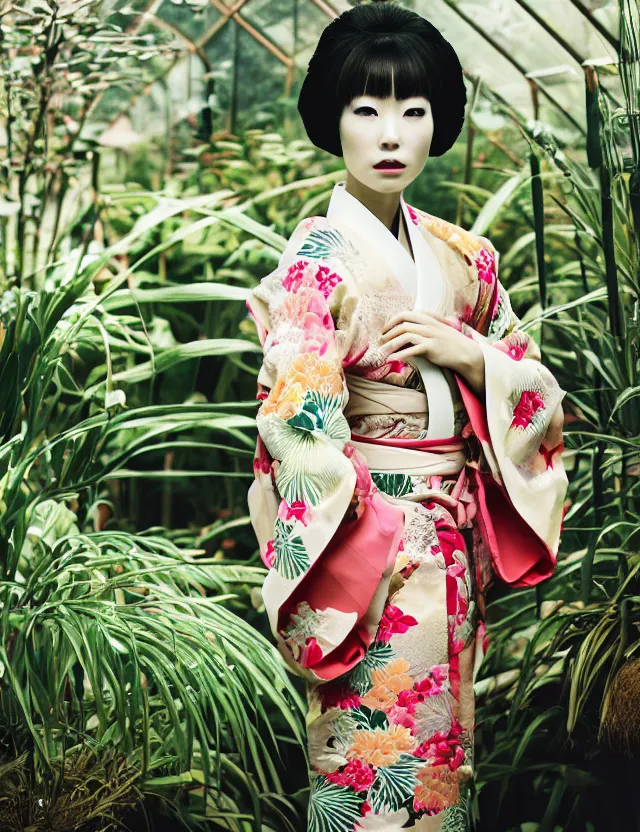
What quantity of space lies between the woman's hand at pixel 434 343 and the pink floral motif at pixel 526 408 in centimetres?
7

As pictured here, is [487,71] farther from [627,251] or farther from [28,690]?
[28,690]

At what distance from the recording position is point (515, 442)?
177 cm

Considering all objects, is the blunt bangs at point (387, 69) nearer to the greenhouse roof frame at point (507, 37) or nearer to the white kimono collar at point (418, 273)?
the white kimono collar at point (418, 273)

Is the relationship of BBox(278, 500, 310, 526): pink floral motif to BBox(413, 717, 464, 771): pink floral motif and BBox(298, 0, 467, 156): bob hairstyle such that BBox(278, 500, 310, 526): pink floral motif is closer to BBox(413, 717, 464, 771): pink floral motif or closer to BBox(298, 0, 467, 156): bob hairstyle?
BBox(413, 717, 464, 771): pink floral motif

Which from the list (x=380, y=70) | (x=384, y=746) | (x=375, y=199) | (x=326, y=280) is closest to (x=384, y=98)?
(x=380, y=70)

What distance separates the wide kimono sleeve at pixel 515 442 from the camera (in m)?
1.74

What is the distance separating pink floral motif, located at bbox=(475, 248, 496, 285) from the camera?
5.99 ft

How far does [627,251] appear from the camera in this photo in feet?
8.27

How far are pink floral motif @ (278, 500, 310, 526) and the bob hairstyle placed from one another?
540mm

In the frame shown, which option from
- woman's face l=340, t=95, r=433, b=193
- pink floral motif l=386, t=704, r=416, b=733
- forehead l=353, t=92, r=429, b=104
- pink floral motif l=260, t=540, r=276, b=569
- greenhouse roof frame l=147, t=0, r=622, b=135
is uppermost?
greenhouse roof frame l=147, t=0, r=622, b=135

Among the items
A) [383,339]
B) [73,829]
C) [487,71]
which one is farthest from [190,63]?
[73,829]

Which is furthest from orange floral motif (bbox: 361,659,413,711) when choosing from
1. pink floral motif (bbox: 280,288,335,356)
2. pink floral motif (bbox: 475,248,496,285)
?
pink floral motif (bbox: 475,248,496,285)

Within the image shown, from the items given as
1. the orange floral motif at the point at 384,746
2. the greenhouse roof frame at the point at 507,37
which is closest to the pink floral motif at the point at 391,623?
the orange floral motif at the point at 384,746

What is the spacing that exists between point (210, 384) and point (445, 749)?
148cm
